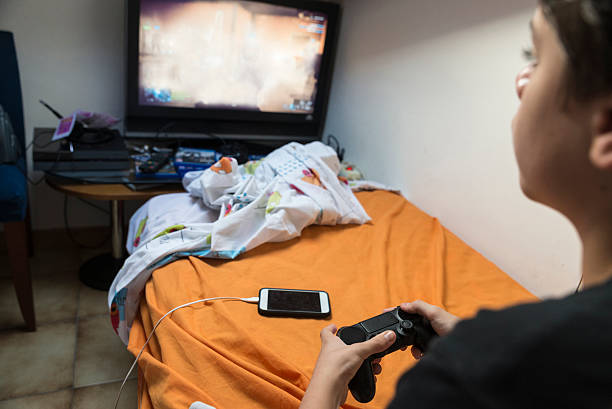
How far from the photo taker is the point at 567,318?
30cm

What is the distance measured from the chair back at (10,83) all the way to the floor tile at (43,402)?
96 cm

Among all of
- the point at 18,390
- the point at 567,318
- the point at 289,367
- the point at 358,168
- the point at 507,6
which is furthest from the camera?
the point at 358,168

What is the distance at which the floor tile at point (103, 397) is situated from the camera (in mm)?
1354

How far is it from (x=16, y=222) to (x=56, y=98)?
73 cm

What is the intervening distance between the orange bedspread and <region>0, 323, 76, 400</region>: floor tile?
63 centimetres

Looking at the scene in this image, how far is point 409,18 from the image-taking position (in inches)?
67.2

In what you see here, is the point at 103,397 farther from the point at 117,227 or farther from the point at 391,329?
the point at 391,329

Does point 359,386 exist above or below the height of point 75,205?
above

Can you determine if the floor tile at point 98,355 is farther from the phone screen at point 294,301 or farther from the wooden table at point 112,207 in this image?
the phone screen at point 294,301

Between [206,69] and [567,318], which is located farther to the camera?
[206,69]

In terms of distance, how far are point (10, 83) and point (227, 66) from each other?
0.86 metres

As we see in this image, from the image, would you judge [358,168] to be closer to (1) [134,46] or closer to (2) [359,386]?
(1) [134,46]

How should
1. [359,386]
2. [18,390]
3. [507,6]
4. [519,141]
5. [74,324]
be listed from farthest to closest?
1. [74,324]
2. [18,390]
3. [507,6]
4. [359,386]
5. [519,141]

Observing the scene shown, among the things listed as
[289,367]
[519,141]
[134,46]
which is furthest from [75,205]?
[519,141]
